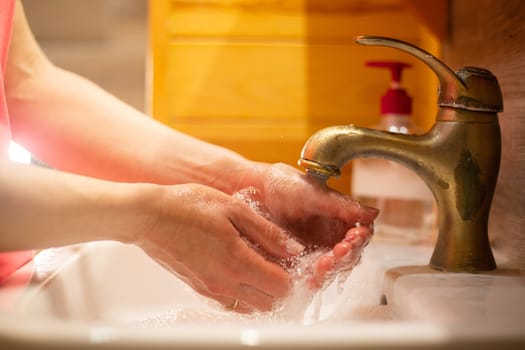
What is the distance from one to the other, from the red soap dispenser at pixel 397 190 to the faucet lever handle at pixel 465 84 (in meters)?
0.28

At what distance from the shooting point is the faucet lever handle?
1.78 ft

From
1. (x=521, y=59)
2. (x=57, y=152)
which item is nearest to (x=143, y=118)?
(x=57, y=152)

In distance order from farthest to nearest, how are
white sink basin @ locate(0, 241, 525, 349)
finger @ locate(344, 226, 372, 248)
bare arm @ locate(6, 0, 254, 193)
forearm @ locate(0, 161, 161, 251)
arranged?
1. bare arm @ locate(6, 0, 254, 193)
2. finger @ locate(344, 226, 372, 248)
3. forearm @ locate(0, 161, 161, 251)
4. white sink basin @ locate(0, 241, 525, 349)

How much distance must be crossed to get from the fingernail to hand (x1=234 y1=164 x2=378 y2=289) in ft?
0.07

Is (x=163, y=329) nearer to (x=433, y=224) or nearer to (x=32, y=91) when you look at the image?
(x=32, y=91)

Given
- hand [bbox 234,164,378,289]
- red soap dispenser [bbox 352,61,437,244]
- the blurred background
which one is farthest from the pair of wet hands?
the blurred background

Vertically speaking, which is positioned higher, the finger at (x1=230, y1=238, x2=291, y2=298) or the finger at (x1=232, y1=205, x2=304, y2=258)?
the finger at (x1=232, y1=205, x2=304, y2=258)

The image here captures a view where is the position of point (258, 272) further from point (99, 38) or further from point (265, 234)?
point (99, 38)

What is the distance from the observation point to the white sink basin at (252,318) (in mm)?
346

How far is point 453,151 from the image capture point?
558mm

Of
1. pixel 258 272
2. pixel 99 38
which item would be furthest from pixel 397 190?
pixel 99 38

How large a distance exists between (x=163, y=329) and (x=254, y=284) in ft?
0.59

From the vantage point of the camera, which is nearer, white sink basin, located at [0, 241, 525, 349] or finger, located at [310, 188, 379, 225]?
white sink basin, located at [0, 241, 525, 349]

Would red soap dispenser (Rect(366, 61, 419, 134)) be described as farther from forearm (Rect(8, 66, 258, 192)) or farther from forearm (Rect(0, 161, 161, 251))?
forearm (Rect(0, 161, 161, 251))
